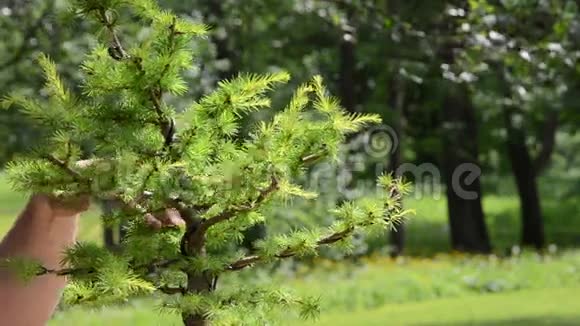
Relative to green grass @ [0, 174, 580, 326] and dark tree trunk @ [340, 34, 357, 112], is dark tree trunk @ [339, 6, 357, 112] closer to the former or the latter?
dark tree trunk @ [340, 34, 357, 112]

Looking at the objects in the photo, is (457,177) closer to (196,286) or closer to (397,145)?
(397,145)

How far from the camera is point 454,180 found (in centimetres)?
1880

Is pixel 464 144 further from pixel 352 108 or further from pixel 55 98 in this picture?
pixel 55 98

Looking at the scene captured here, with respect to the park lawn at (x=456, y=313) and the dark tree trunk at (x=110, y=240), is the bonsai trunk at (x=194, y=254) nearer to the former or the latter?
the dark tree trunk at (x=110, y=240)

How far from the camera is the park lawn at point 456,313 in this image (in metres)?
8.83

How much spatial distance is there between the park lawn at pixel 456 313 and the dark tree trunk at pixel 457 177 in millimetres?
7412

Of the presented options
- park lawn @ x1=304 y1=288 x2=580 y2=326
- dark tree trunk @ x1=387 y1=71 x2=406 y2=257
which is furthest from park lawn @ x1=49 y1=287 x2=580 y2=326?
dark tree trunk @ x1=387 y1=71 x2=406 y2=257

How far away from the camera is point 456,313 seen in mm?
9547


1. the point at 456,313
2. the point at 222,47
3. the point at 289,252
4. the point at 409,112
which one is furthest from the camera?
the point at 409,112

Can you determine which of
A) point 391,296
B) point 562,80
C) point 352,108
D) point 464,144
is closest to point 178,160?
point 562,80

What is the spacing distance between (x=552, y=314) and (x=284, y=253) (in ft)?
23.8

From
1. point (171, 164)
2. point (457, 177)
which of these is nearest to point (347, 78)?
point (457, 177)

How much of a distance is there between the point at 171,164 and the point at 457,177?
57.9ft

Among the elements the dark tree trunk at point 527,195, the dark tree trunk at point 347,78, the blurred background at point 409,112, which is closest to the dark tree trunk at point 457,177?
the blurred background at point 409,112
